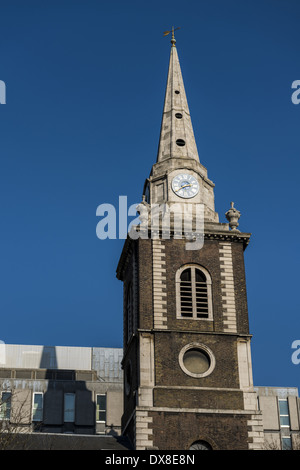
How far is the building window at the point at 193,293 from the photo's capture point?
1927 inches

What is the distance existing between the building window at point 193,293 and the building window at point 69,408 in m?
27.7

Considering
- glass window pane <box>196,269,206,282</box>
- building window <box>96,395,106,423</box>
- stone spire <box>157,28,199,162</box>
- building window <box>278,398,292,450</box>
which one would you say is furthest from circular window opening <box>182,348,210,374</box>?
building window <box>278,398,292,450</box>

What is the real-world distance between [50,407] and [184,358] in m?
29.4

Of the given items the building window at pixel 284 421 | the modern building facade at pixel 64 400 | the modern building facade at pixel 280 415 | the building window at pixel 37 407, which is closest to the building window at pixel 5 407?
the modern building facade at pixel 64 400

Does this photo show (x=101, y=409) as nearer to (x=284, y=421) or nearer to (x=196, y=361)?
(x=284, y=421)

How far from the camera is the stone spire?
185 feet

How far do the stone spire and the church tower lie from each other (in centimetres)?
127

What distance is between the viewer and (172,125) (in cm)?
5753

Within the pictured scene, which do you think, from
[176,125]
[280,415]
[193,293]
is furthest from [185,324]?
[280,415]

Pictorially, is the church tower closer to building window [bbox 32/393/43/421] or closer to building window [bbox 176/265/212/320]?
building window [bbox 176/265/212/320]

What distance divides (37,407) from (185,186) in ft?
92.2
